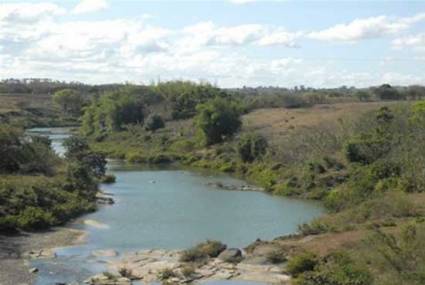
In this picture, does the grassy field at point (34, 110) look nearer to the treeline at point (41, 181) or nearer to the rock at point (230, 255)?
the treeline at point (41, 181)

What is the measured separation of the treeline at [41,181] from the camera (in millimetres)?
50031

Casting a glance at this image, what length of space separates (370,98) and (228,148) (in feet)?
208

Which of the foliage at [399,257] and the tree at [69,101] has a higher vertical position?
the tree at [69,101]

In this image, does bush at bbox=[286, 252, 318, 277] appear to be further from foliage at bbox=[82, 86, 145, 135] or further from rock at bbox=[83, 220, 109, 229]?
foliage at bbox=[82, 86, 145, 135]

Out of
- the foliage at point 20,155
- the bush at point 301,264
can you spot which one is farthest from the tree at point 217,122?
the bush at point 301,264

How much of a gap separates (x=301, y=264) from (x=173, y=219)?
1830 cm

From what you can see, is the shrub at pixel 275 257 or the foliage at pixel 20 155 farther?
the foliage at pixel 20 155

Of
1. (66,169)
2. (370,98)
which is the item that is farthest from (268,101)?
(66,169)

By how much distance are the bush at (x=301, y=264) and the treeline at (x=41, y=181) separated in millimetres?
19826

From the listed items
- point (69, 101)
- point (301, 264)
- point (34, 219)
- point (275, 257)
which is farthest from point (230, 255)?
point (69, 101)

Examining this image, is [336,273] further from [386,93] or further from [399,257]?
[386,93]

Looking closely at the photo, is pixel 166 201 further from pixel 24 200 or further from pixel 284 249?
pixel 284 249

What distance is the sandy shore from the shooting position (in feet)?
119

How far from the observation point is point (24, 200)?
52.0 meters
